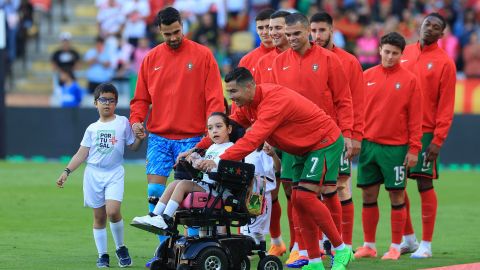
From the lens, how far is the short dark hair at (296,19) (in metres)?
11.0

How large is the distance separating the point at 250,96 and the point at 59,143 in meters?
14.4

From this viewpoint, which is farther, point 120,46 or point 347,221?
point 120,46

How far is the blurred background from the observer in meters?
24.0

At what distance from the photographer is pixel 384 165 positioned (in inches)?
487

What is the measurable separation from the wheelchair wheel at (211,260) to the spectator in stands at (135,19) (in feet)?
62.0

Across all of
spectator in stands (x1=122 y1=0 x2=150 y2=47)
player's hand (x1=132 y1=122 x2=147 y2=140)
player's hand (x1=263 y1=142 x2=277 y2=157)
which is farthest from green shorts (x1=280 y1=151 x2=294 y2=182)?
spectator in stands (x1=122 y1=0 x2=150 y2=47)

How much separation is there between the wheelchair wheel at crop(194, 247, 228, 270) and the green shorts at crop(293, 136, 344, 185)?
1061 mm

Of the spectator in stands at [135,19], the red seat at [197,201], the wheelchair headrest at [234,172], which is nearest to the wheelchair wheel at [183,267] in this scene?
the red seat at [197,201]

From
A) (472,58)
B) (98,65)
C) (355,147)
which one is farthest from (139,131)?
(98,65)

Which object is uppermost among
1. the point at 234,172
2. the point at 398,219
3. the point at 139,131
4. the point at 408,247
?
the point at 139,131

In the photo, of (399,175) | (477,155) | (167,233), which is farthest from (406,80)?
(477,155)

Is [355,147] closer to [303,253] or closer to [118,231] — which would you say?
[303,253]

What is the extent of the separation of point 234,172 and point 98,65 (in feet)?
61.6

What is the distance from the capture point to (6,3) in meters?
30.3
